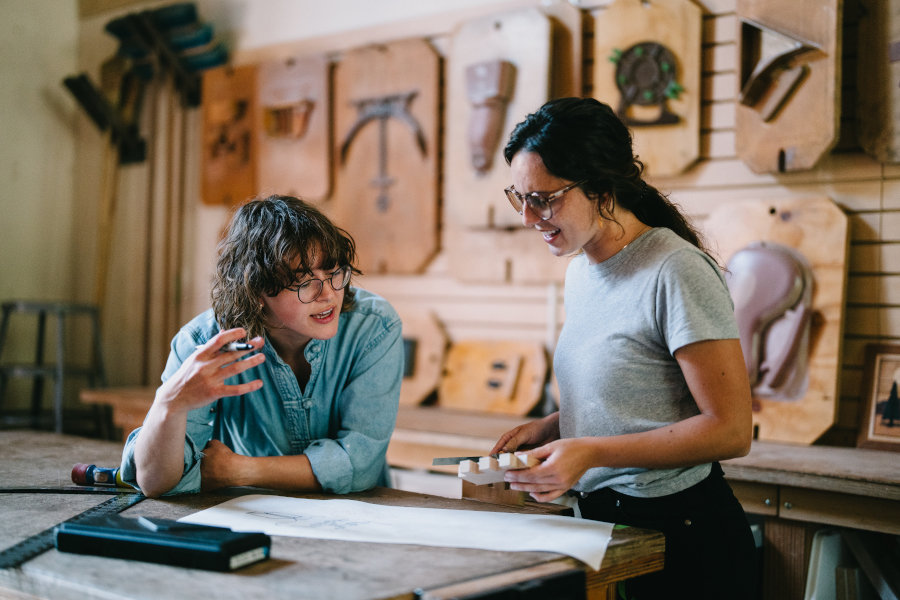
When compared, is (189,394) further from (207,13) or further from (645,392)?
(207,13)

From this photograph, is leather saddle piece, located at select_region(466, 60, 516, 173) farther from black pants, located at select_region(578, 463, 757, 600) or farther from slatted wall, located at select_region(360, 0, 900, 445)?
black pants, located at select_region(578, 463, 757, 600)

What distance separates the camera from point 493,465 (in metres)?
1.36

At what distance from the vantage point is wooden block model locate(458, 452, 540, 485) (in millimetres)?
1340

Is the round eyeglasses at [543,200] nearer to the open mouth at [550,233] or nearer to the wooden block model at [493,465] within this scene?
the open mouth at [550,233]

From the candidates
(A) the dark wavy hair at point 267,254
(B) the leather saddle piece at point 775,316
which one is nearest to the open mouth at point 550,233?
(A) the dark wavy hair at point 267,254

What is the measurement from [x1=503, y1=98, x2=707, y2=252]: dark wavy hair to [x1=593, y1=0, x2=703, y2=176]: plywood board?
1.50 metres

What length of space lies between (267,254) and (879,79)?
2070 mm

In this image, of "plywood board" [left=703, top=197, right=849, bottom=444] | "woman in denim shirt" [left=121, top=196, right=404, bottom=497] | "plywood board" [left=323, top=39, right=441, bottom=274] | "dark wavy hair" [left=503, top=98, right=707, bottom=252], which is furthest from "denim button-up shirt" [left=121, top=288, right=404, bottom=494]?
"plywood board" [left=323, top=39, right=441, bottom=274]

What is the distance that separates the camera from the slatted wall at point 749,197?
2.65m

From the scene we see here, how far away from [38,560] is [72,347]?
14.0 ft

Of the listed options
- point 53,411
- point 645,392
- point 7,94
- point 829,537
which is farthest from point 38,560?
point 7,94

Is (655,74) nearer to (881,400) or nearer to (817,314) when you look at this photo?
(817,314)

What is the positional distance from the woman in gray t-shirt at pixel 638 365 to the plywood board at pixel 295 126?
2463 millimetres

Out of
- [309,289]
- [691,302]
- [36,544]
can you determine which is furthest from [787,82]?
[36,544]
